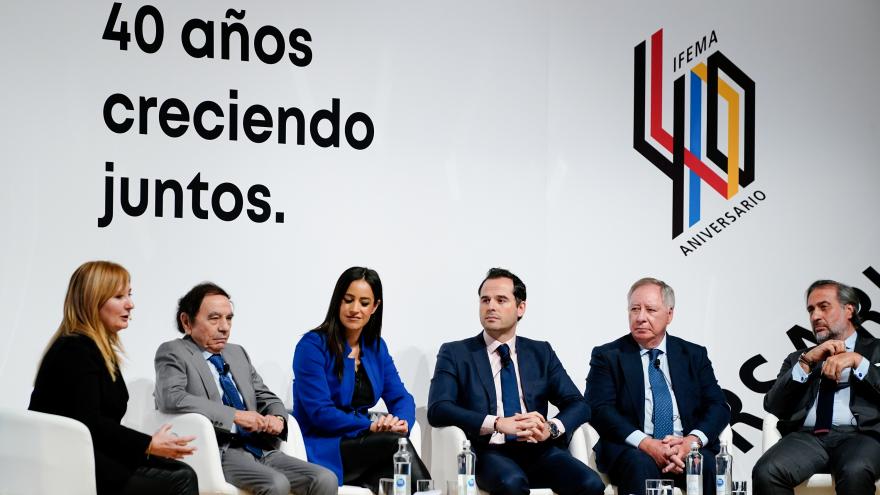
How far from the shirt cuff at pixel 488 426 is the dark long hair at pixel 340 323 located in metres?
0.70

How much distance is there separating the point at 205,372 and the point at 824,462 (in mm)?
2953

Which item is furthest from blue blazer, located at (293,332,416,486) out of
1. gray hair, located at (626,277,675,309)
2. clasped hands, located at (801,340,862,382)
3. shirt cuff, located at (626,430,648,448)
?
clasped hands, located at (801,340,862,382)

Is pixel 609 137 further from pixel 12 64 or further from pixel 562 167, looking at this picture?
pixel 12 64

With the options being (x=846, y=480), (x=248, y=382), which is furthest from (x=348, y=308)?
(x=846, y=480)

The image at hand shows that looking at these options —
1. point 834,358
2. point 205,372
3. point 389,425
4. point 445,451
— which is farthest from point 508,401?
point 834,358

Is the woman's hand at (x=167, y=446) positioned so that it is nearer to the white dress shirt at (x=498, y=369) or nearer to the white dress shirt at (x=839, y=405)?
the white dress shirt at (x=498, y=369)

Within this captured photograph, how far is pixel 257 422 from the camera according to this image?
520 centimetres

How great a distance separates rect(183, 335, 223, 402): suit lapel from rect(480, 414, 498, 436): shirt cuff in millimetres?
1214

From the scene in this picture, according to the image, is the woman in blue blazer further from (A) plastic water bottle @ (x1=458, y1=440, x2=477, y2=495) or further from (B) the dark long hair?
(A) plastic water bottle @ (x1=458, y1=440, x2=477, y2=495)

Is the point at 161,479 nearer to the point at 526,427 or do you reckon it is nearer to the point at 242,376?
the point at 242,376

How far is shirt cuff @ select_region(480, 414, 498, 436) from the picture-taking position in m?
5.43

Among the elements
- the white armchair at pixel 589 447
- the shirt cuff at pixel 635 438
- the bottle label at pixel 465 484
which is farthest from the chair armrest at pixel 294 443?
the shirt cuff at pixel 635 438

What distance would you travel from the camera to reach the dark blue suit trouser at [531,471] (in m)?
5.23

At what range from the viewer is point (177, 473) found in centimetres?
447
